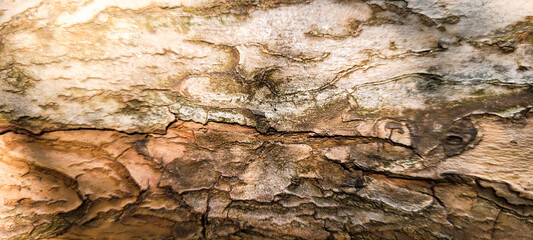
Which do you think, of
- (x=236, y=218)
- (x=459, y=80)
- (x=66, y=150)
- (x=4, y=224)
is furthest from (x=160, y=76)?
(x=459, y=80)

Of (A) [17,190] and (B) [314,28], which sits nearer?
(B) [314,28]

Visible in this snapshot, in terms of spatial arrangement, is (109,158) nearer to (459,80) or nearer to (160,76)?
(160,76)

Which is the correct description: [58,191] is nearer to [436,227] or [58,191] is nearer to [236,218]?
[236,218]

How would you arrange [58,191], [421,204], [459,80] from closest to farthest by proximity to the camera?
[459,80]
[421,204]
[58,191]

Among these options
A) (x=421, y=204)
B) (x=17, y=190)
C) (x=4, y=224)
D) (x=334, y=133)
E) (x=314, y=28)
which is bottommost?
(x=4, y=224)

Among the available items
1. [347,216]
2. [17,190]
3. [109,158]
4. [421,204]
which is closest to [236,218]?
[347,216]

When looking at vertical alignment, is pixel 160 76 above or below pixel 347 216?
above

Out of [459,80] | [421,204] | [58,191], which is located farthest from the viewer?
[58,191]
